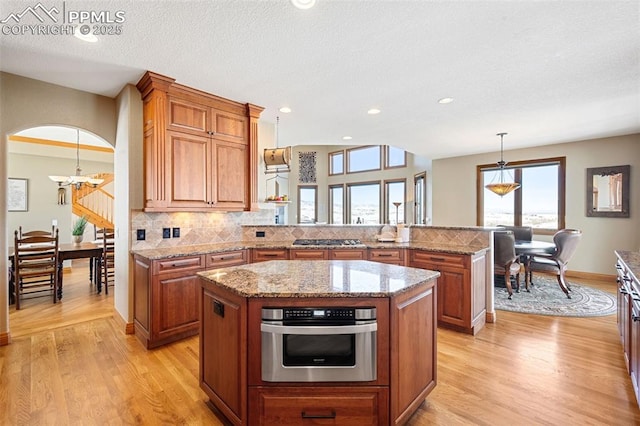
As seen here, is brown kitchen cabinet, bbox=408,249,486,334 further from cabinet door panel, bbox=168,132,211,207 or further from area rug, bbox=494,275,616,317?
cabinet door panel, bbox=168,132,211,207

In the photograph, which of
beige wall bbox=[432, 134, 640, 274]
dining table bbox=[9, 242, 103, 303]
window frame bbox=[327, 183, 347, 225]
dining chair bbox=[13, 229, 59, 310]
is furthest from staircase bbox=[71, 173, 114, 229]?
beige wall bbox=[432, 134, 640, 274]

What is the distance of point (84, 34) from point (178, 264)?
6.62 feet

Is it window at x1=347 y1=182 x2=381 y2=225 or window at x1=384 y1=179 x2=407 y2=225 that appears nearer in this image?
window at x1=384 y1=179 x2=407 y2=225

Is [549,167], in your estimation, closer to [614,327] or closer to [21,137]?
[614,327]

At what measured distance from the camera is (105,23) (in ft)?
6.99

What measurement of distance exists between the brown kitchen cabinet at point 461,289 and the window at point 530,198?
12.9 feet

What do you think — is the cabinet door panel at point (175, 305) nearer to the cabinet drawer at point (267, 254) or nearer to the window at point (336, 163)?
the cabinet drawer at point (267, 254)

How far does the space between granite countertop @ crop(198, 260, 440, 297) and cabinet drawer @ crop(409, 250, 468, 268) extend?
4.28 feet

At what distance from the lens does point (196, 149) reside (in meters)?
3.41

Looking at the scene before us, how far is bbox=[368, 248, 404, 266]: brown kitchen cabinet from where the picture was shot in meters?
3.60

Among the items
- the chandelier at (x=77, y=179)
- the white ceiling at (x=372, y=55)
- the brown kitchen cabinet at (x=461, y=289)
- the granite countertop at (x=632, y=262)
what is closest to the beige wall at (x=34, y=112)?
the white ceiling at (x=372, y=55)

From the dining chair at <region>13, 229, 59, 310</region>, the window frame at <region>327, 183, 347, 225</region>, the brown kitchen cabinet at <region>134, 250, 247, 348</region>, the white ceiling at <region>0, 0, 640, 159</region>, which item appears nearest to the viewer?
the white ceiling at <region>0, 0, 640, 159</region>

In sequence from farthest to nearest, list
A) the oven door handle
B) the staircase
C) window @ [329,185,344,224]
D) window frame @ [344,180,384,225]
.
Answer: window @ [329,185,344,224] → window frame @ [344,180,384,225] → the staircase → the oven door handle

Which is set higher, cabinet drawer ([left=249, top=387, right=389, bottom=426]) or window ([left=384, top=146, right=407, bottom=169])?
window ([left=384, top=146, right=407, bottom=169])
